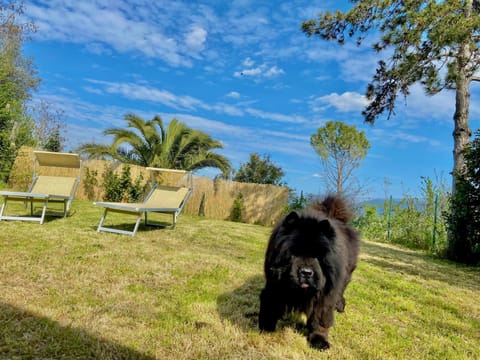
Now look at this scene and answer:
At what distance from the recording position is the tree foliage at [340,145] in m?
20.3

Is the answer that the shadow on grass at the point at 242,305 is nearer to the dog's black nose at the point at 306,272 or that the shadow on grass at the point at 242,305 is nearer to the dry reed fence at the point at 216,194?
the dog's black nose at the point at 306,272

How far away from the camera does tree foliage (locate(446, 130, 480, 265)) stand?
7.06 meters

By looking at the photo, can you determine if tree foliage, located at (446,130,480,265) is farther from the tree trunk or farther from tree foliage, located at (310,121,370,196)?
tree foliage, located at (310,121,370,196)

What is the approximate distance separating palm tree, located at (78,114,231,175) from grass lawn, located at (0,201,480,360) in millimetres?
9400

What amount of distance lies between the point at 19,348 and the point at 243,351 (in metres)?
1.41

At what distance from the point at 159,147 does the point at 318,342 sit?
13.1 meters

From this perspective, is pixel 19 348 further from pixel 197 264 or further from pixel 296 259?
pixel 197 264

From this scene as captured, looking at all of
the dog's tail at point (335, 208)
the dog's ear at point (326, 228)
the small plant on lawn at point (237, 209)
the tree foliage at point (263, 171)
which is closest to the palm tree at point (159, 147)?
the small plant on lawn at point (237, 209)

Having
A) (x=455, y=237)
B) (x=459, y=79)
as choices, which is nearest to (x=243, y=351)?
(x=455, y=237)

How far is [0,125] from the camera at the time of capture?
11.4m

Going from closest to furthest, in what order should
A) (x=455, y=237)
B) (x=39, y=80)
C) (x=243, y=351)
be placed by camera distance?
(x=243, y=351) < (x=455, y=237) < (x=39, y=80)

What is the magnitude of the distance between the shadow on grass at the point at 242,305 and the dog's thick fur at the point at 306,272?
0.24 meters

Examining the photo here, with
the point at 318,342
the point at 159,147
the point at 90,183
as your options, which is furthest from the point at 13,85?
the point at 318,342

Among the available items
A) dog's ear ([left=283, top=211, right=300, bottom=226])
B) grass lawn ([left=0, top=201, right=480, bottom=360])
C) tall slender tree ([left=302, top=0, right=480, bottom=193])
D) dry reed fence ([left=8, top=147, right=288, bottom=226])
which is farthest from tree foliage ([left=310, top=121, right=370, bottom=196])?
dog's ear ([left=283, top=211, right=300, bottom=226])
